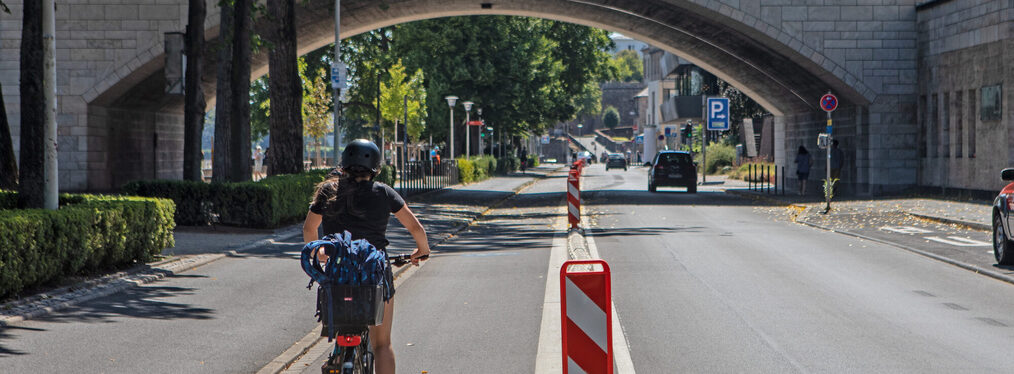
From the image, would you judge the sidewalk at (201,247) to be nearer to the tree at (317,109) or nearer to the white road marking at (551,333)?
the white road marking at (551,333)

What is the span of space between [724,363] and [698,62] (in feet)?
128

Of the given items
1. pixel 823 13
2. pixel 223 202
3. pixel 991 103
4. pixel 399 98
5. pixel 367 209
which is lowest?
pixel 223 202

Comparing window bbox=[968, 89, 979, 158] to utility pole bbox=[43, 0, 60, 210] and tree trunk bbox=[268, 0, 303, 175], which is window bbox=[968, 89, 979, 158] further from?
utility pole bbox=[43, 0, 60, 210]

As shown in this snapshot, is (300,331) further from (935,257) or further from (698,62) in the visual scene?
(698,62)

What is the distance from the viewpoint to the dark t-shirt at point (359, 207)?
5.84 metres

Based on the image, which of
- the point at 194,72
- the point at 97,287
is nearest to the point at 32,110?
the point at 97,287

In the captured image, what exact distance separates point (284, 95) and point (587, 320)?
→ 67.4 feet

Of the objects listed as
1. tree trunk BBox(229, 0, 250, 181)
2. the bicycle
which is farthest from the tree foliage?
the bicycle

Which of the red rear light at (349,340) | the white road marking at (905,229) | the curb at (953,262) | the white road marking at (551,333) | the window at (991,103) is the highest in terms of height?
the window at (991,103)

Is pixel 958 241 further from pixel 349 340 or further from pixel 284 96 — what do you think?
pixel 349 340

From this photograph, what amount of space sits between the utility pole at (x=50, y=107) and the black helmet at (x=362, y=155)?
8484mm

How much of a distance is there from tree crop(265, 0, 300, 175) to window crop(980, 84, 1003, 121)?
17.5 metres

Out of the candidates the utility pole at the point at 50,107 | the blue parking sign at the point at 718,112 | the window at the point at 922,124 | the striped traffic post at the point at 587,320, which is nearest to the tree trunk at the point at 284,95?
the utility pole at the point at 50,107

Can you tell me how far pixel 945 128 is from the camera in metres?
33.2
